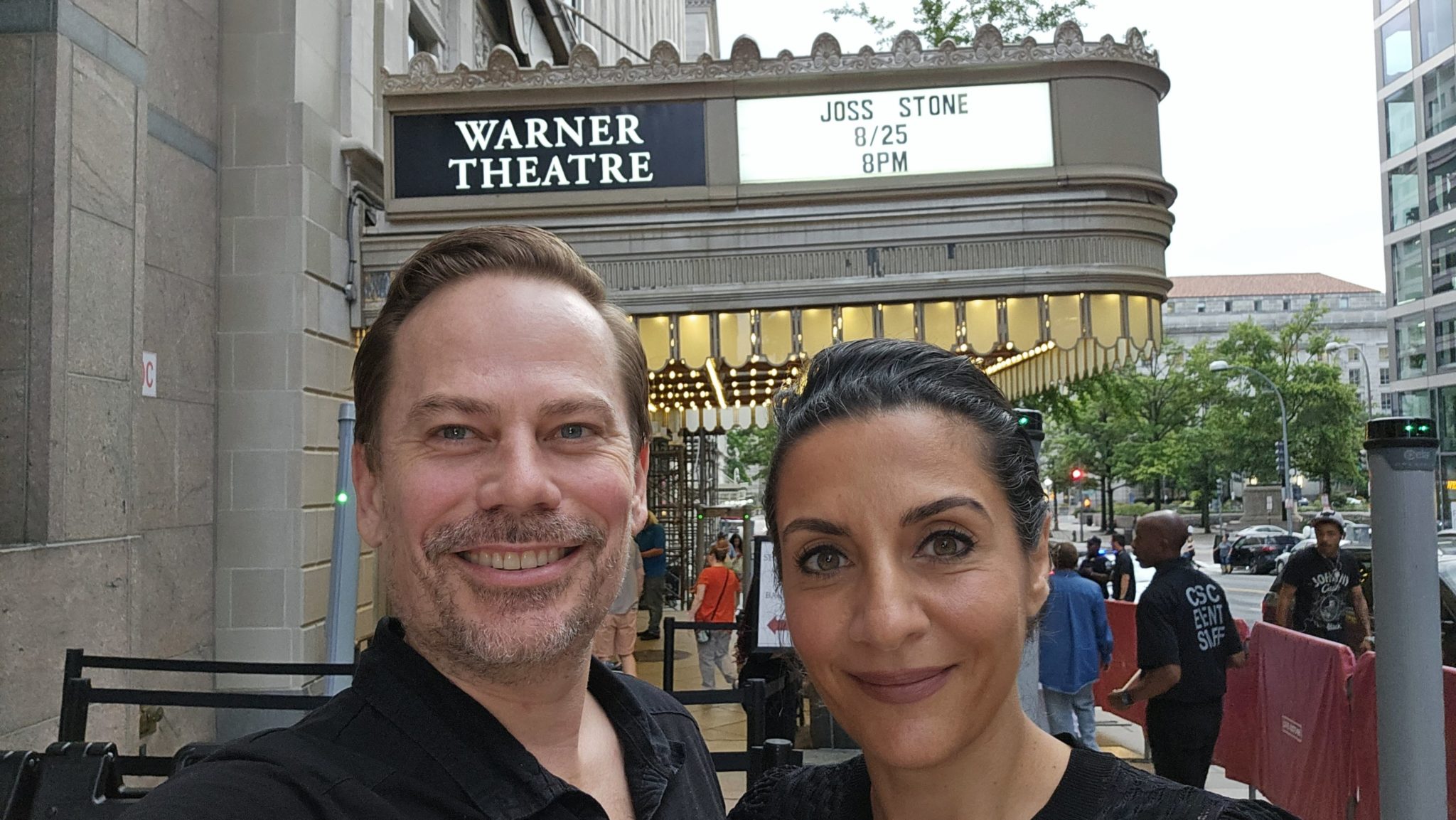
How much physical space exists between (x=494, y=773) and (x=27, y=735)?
13.0 feet

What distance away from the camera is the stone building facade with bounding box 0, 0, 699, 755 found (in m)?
4.70

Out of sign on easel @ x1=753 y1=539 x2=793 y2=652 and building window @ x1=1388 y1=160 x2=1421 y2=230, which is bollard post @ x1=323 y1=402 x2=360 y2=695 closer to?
sign on easel @ x1=753 y1=539 x2=793 y2=652

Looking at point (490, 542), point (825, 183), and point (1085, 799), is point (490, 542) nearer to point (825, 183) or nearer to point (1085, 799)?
point (1085, 799)

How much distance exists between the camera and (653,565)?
13125mm

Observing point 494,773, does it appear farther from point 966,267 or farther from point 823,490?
point 966,267

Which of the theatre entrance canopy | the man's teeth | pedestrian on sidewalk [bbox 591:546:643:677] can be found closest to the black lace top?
the man's teeth

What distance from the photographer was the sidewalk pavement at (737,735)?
25.3 feet

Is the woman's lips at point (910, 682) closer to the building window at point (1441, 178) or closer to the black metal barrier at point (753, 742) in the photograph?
the black metal barrier at point (753, 742)

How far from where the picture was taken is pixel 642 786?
182cm

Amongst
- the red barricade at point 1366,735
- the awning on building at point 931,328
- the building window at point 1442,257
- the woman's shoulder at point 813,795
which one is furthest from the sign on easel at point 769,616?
the building window at point 1442,257

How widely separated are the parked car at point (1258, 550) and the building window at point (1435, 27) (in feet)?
83.0

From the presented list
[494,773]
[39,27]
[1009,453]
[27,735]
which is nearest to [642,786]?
[494,773]

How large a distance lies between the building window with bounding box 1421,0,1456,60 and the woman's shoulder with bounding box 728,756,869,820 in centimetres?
5558

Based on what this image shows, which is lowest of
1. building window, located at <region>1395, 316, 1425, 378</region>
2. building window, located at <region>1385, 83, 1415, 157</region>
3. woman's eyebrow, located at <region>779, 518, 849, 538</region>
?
woman's eyebrow, located at <region>779, 518, 849, 538</region>
